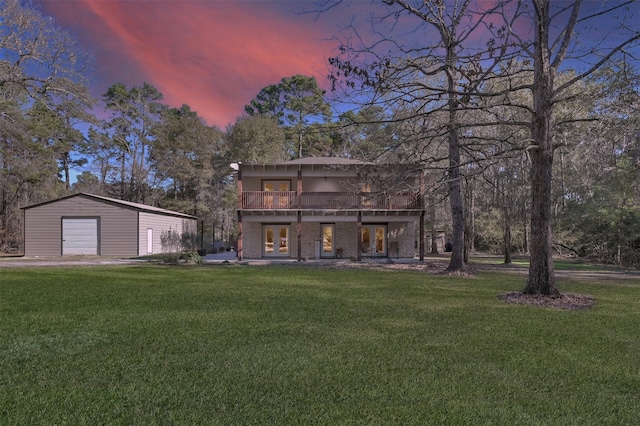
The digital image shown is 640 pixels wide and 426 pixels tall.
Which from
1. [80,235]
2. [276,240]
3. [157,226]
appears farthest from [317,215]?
[80,235]

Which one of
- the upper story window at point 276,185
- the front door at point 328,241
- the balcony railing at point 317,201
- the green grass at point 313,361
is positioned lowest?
the green grass at point 313,361

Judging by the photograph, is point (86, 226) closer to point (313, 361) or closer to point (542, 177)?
point (313, 361)

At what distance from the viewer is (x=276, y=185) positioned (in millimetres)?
21891

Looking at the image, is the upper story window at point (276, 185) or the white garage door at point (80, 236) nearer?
the upper story window at point (276, 185)

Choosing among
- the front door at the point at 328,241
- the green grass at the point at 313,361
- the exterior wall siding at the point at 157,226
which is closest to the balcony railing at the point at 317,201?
the front door at the point at 328,241

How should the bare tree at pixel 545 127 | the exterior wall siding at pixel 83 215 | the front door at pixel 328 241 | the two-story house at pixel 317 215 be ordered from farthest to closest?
the exterior wall siding at pixel 83 215
the front door at pixel 328 241
the two-story house at pixel 317 215
the bare tree at pixel 545 127

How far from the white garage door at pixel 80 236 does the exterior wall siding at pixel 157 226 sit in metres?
2.57

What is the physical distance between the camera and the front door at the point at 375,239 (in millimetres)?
22031

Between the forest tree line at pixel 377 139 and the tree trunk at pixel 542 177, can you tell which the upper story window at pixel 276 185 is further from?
the tree trunk at pixel 542 177

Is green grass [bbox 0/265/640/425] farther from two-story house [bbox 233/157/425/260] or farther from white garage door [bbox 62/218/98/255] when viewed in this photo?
white garage door [bbox 62/218/98/255]

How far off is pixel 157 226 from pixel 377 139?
19047 millimetres

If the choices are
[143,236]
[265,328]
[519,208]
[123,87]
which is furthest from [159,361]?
[123,87]

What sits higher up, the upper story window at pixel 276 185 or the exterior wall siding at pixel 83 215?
the upper story window at pixel 276 185

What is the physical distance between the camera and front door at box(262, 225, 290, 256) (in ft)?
71.7
